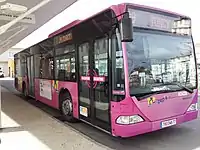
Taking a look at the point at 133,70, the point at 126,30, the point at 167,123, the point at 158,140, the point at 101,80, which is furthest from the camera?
the point at 158,140

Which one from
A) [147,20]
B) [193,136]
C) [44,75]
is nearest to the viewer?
[147,20]

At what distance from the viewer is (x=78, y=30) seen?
6.00m

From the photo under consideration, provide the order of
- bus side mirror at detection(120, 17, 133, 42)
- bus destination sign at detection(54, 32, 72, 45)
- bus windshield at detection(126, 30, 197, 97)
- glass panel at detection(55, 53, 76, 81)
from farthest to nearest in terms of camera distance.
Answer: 1. bus destination sign at detection(54, 32, 72, 45)
2. glass panel at detection(55, 53, 76, 81)
3. bus windshield at detection(126, 30, 197, 97)
4. bus side mirror at detection(120, 17, 133, 42)

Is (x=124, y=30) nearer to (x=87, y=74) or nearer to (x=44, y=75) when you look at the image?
(x=87, y=74)

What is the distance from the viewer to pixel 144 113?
4.39 meters

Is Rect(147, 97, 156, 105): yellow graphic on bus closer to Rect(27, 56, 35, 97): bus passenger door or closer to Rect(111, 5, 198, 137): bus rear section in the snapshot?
Rect(111, 5, 198, 137): bus rear section

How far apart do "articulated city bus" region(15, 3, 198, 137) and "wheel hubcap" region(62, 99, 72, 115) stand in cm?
47

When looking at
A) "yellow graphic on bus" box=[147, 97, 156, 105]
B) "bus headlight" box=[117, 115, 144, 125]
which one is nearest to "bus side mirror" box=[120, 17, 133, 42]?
"yellow graphic on bus" box=[147, 97, 156, 105]

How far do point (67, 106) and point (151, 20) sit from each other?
3.53m

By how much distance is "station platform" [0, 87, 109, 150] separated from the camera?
4641mm

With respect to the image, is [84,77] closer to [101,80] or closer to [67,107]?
[101,80]

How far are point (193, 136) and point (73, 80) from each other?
321cm

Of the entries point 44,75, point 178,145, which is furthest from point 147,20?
point 44,75

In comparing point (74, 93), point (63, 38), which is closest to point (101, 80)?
point (74, 93)
